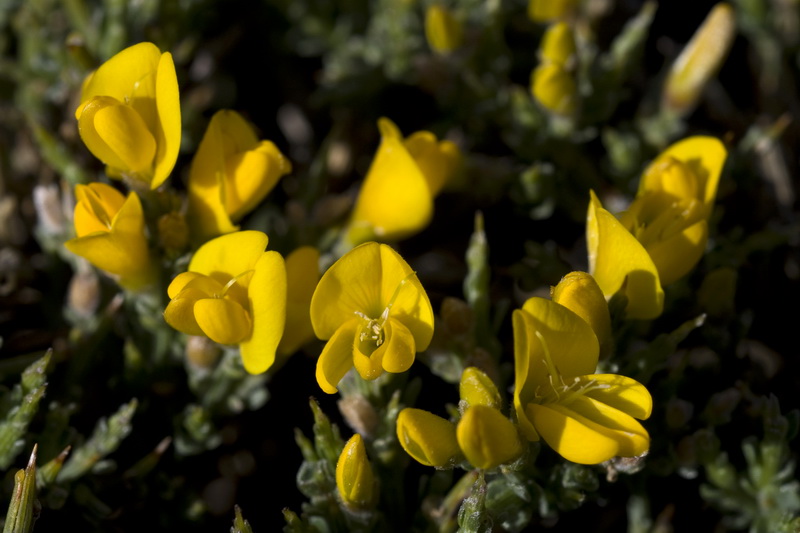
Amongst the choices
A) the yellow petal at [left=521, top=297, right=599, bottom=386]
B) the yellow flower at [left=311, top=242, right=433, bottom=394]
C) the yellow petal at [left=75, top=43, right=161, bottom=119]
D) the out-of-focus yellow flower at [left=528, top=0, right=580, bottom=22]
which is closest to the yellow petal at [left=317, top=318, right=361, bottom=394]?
the yellow flower at [left=311, top=242, right=433, bottom=394]

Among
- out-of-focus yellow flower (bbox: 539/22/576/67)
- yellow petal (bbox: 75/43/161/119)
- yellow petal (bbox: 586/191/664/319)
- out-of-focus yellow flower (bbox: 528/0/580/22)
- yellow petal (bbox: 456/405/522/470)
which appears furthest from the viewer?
out-of-focus yellow flower (bbox: 528/0/580/22)

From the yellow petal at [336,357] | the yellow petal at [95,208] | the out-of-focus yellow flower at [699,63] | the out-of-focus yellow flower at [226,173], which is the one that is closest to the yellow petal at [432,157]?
the out-of-focus yellow flower at [226,173]

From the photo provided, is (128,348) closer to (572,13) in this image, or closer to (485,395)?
(485,395)

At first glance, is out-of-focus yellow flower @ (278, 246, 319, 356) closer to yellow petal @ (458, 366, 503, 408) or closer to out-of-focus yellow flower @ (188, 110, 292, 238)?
out-of-focus yellow flower @ (188, 110, 292, 238)

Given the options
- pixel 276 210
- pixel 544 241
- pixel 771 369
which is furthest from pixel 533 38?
pixel 771 369

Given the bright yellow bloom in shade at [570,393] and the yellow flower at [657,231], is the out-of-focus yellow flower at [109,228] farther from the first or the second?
the yellow flower at [657,231]

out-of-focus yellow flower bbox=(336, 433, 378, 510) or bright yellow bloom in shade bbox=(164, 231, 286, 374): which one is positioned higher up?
bright yellow bloom in shade bbox=(164, 231, 286, 374)
